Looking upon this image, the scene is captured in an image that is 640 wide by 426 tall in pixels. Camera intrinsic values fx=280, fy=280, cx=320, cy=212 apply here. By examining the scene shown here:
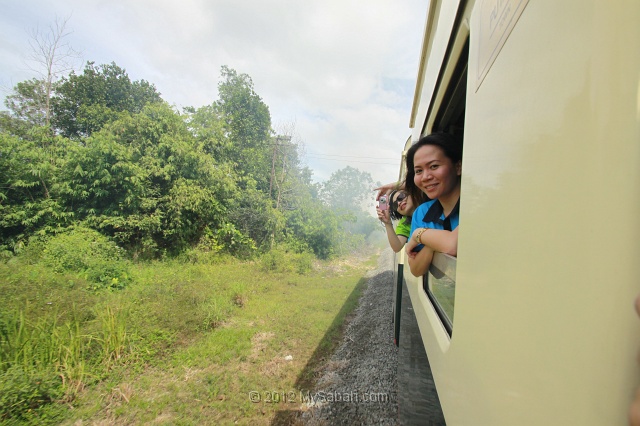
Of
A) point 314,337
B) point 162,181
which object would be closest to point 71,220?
point 162,181

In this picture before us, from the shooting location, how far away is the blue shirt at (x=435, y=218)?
1292 millimetres

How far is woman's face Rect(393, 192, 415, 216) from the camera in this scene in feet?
6.45

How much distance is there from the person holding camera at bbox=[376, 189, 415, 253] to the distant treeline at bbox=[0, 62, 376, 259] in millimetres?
9017

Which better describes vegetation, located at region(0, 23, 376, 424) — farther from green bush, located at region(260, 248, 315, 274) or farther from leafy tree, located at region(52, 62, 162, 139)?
leafy tree, located at region(52, 62, 162, 139)

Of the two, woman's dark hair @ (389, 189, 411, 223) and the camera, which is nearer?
woman's dark hair @ (389, 189, 411, 223)

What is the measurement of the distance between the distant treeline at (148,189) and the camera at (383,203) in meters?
8.78

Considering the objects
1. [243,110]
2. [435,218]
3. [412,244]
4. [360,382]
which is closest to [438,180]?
[435,218]

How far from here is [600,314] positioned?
276 mm

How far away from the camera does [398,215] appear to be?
7.32ft

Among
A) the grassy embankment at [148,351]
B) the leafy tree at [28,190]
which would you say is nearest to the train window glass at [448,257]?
the grassy embankment at [148,351]

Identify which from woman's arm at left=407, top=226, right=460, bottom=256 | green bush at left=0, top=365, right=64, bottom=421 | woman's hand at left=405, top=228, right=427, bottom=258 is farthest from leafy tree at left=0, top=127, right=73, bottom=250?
woman's arm at left=407, top=226, right=460, bottom=256

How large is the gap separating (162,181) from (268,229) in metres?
4.68

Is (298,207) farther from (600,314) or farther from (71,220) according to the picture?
(600,314)

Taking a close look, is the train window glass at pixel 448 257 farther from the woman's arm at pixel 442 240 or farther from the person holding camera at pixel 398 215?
the person holding camera at pixel 398 215
